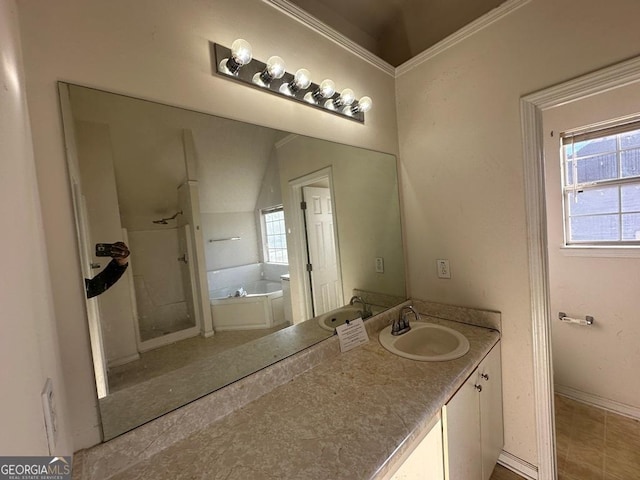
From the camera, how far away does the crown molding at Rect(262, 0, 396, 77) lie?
114 cm

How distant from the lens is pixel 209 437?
2.71ft

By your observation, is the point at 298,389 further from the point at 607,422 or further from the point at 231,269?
the point at 607,422

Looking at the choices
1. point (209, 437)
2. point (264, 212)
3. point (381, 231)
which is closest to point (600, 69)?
point (381, 231)

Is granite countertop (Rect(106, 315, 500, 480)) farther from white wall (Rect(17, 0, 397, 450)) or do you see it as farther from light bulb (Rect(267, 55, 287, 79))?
light bulb (Rect(267, 55, 287, 79))

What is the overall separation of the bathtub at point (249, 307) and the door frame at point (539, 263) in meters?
1.23

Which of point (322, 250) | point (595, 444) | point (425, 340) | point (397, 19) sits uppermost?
point (397, 19)

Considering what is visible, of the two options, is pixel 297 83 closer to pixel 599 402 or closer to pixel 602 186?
pixel 602 186

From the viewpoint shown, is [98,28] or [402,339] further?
[402,339]

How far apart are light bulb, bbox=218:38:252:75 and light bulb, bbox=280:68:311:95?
195mm

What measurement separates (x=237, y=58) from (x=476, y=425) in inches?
71.1

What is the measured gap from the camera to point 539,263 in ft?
4.23

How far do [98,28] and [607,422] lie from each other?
3266 mm

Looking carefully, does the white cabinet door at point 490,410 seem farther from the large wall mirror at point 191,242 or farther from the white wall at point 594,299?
the white wall at point 594,299

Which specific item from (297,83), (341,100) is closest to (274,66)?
(297,83)
